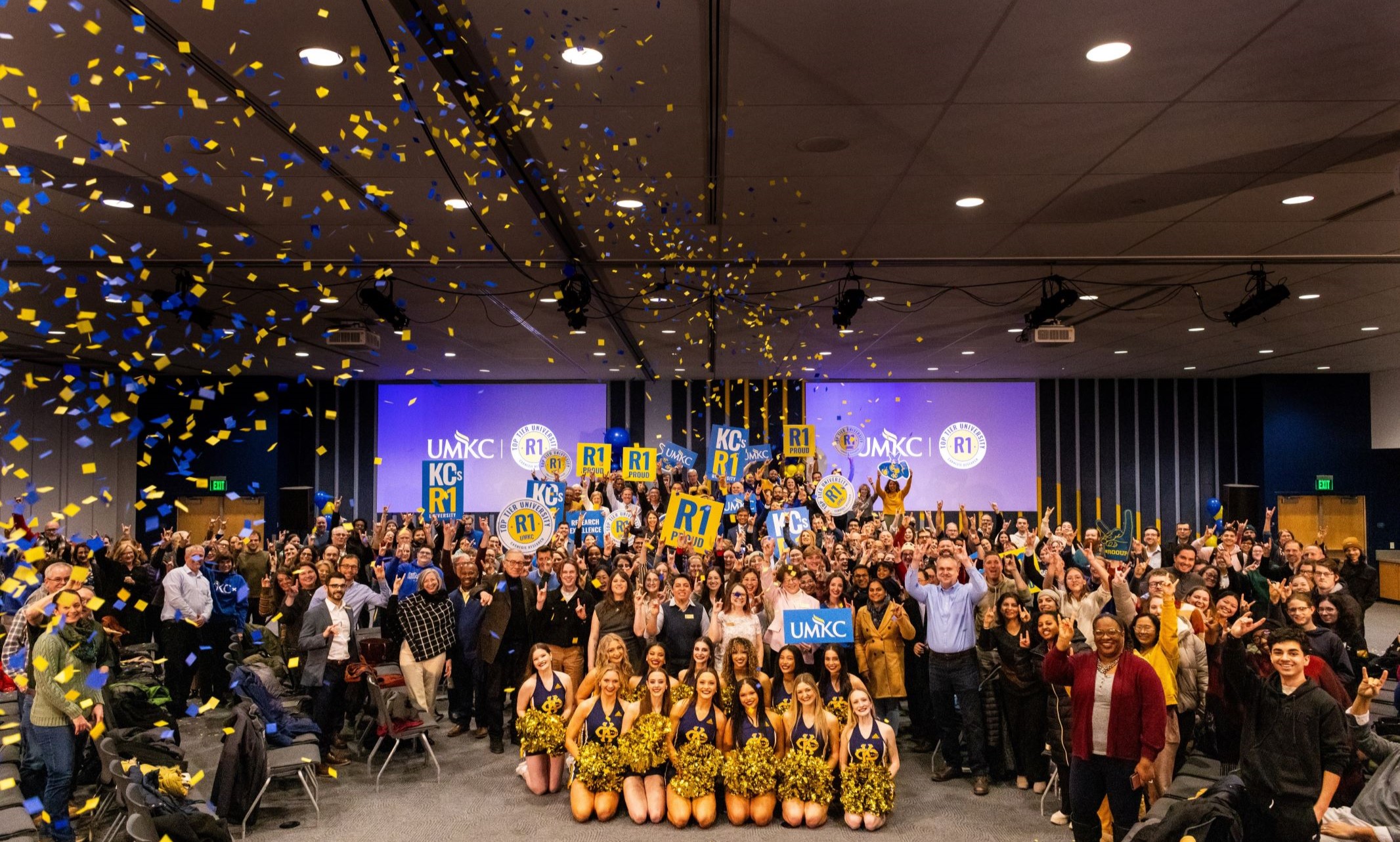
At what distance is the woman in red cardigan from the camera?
13.6ft

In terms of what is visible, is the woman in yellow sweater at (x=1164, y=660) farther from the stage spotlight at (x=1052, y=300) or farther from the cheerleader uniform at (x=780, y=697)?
the stage spotlight at (x=1052, y=300)

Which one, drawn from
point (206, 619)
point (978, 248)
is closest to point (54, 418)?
point (206, 619)

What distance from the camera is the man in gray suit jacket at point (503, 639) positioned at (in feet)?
22.2

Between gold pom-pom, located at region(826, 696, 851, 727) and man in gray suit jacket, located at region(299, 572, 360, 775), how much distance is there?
10.7ft

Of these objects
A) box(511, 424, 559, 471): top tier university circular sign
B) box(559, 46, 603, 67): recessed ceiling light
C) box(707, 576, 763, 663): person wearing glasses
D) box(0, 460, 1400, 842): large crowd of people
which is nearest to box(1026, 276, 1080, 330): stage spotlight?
box(0, 460, 1400, 842): large crowd of people

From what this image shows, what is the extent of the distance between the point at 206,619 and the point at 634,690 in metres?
3.84

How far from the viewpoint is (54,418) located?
15531 millimetres

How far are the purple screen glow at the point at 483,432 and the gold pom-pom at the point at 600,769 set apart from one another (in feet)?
41.7

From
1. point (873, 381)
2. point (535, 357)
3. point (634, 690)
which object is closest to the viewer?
point (634, 690)

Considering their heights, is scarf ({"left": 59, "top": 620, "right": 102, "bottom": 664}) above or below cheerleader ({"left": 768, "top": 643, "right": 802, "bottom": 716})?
above

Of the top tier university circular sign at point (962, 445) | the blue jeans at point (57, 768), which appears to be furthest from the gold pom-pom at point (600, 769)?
the top tier university circular sign at point (962, 445)

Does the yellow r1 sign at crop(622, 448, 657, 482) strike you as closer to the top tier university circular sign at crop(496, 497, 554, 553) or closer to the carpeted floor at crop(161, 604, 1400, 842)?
the top tier university circular sign at crop(496, 497, 554, 553)

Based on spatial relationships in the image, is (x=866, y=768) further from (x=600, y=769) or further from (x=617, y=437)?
(x=617, y=437)

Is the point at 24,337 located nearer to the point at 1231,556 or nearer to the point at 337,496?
the point at 337,496
